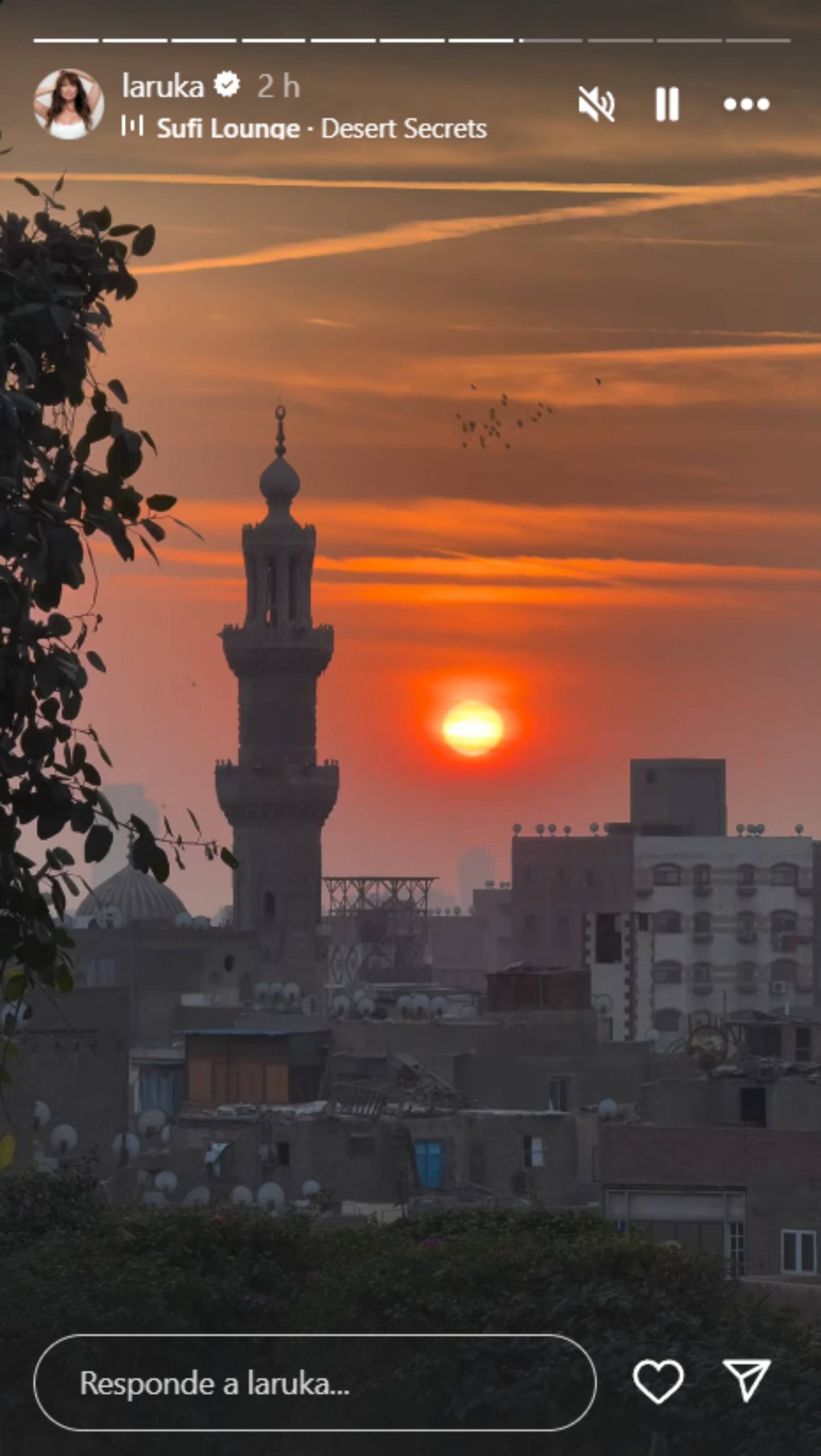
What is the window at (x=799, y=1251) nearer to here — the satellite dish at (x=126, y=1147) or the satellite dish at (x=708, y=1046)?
the satellite dish at (x=708, y=1046)

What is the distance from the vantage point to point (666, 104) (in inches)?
487

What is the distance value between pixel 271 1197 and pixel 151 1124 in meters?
8.76

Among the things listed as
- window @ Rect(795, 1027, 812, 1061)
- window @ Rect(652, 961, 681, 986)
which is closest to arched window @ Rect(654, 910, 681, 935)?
window @ Rect(652, 961, 681, 986)

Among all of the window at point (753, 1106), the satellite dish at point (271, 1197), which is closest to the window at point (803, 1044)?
the window at point (753, 1106)

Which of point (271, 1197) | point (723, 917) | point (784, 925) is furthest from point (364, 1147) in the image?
point (784, 925)

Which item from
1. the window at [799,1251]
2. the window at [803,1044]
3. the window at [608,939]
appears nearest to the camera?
the window at [799,1251]

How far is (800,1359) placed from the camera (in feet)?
54.9

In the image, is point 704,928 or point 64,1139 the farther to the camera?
point 704,928

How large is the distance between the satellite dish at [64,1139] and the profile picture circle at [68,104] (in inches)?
1636

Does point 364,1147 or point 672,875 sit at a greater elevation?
point 672,875

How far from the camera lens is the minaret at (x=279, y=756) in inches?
4242

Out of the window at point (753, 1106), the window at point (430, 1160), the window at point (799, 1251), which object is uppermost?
the window at point (753, 1106)

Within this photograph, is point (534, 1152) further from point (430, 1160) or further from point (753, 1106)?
point (753, 1106)

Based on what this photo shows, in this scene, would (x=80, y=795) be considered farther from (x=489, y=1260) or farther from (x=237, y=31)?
(x=489, y=1260)
